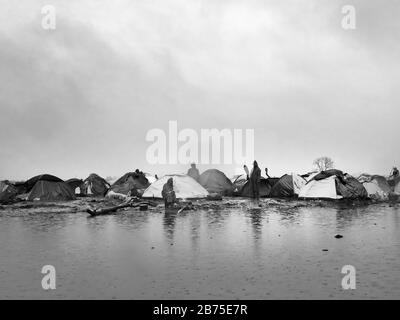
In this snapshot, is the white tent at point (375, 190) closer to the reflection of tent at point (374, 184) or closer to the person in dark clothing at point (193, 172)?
the reflection of tent at point (374, 184)

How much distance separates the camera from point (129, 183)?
34.2m

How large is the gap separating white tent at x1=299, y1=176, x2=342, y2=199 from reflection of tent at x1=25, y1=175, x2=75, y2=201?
18.1 metres

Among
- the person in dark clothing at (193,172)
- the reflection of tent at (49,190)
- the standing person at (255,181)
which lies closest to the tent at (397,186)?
the standing person at (255,181)

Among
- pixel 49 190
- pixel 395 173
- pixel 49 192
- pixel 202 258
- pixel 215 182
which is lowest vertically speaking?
pixel 202 258

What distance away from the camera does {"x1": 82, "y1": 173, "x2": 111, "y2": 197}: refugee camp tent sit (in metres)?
37.7

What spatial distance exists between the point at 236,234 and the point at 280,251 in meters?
2.97

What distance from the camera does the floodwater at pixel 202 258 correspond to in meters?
6.97

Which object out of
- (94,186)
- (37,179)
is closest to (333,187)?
(37,179)

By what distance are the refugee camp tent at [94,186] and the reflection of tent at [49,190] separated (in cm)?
655

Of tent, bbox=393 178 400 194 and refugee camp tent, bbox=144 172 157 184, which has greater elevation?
refugee camp tent, bbox=144 172 157 184

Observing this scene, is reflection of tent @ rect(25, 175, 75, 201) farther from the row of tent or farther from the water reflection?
the water reflection

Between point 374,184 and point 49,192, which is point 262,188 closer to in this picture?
point 374,184

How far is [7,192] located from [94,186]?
9.88 meters

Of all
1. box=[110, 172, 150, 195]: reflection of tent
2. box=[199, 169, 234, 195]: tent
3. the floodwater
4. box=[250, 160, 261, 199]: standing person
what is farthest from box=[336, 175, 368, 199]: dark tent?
box=[110, 172, 150, 195]: reflection of tent
